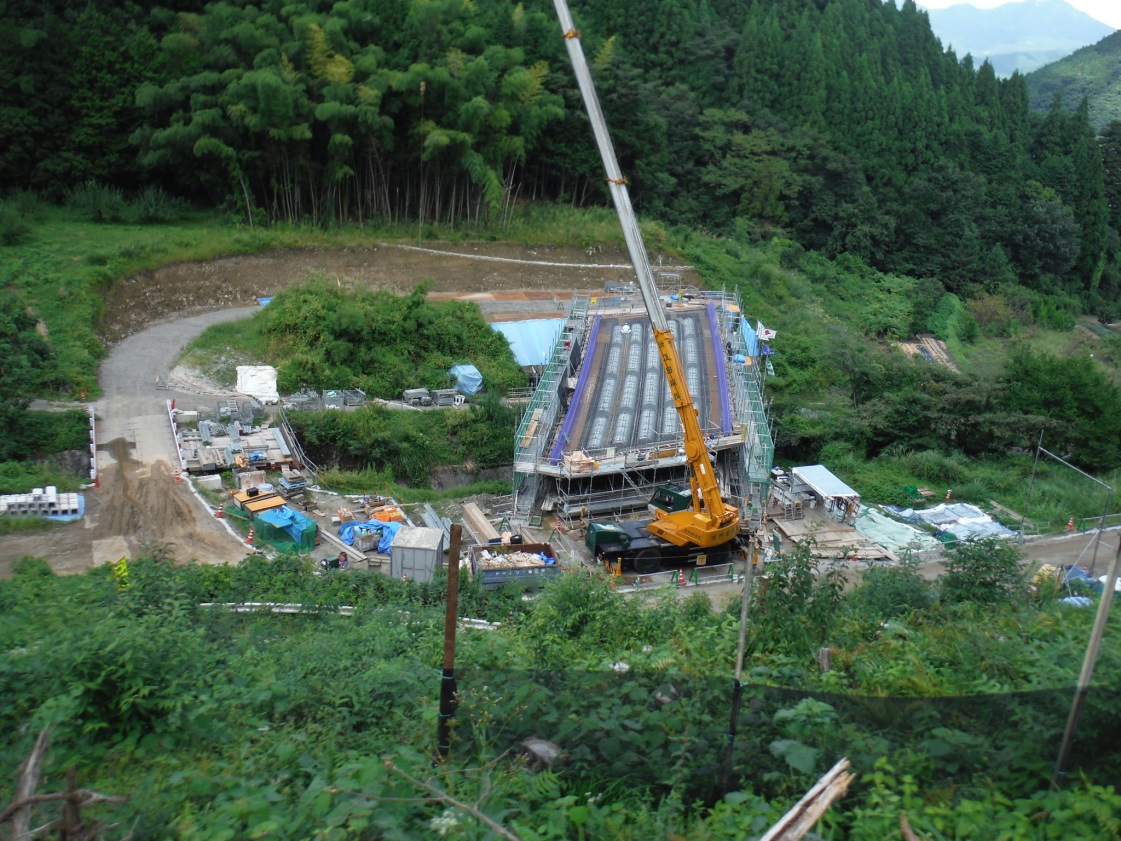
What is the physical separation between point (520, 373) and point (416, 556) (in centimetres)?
911

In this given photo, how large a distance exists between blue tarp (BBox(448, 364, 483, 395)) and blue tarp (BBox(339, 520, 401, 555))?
637 cm

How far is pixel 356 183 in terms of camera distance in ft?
85.4

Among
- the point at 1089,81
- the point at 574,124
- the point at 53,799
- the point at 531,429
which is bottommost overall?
the point at 531,429

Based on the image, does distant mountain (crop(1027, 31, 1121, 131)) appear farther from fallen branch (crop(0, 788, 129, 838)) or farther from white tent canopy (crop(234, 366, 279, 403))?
fallen branch (crop(0, 788, 129, 838))

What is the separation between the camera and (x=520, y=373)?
65.6 ft

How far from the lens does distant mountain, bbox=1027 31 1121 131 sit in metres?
55.2

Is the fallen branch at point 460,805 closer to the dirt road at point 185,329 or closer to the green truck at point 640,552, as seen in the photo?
the dirt road at point 185,329

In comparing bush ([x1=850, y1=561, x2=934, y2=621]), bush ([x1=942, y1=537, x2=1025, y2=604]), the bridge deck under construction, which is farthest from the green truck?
bush ([x1=942, y1=537, x2=1025, y2=604])

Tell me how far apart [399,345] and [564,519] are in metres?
7.46

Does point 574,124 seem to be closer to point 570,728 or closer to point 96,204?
point 96,204

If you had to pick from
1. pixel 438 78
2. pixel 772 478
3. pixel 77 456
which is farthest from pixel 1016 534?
pixel 438 78

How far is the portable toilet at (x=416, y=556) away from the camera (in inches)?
445

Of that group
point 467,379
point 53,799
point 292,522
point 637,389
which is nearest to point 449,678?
point 53,799

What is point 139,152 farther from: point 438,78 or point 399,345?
point 399,345
